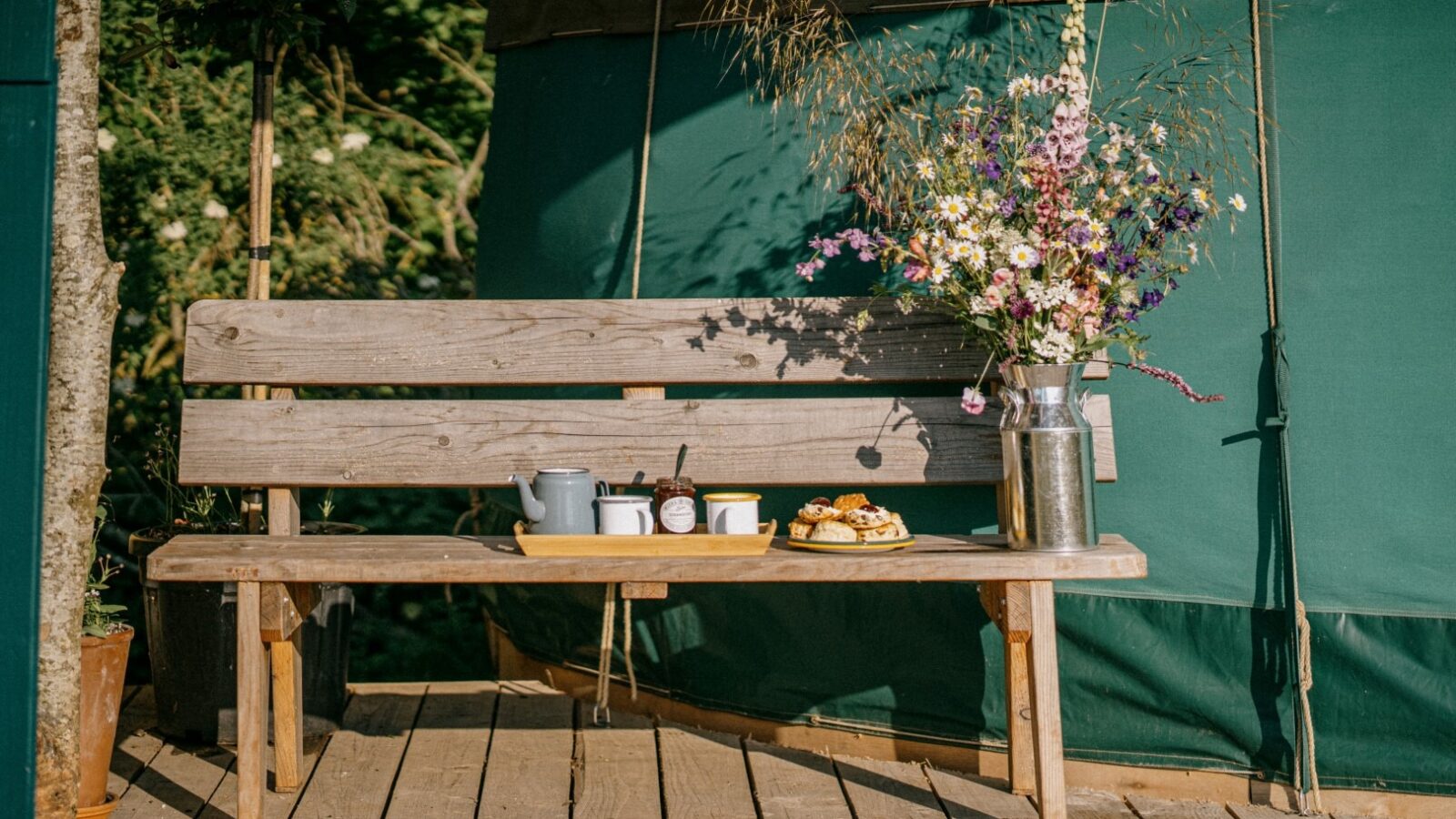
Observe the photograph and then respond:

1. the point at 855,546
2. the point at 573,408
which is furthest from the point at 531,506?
the point at 855,546

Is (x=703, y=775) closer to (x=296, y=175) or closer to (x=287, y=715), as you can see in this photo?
(x=287, y=715)

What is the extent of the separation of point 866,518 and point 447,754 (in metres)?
1.31

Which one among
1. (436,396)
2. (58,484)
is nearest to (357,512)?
(436,396)

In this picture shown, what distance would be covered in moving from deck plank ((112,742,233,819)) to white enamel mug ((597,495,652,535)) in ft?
3.67

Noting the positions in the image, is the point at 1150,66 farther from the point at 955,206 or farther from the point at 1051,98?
the point at 955,206

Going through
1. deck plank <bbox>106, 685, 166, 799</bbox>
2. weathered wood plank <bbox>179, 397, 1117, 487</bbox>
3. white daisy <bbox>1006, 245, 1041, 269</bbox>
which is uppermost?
white daisy <bbox>1006, 245, 1041, 269</bbox>

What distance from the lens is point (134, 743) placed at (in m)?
3.51

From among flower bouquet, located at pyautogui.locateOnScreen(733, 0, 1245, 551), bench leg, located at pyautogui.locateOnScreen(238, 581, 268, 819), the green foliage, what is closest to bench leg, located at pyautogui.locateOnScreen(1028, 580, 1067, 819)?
flower bouquet, located at pyautogui.locateOnScreen(733, 0, 1245, 551)

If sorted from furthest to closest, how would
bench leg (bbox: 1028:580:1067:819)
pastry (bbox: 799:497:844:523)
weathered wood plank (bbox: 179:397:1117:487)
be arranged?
weathered wood plank (bbox: 179:397:1117:487), pastry (bbox: 799:497:844:523), bench leg (bbox: 1028:580:1067:819)

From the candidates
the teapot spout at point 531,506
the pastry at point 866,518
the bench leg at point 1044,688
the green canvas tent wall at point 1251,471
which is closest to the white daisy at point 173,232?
the green canvas tent wall at point 1251,471

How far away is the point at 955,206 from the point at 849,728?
135 cm

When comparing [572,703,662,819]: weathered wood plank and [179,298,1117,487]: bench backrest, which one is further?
[179,298,1117,487]: bench backrest

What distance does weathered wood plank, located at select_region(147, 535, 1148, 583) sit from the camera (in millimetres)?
2621

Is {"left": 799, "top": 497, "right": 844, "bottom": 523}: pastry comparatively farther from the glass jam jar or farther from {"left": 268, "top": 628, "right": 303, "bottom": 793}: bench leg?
{"left": 268, "top": 628, "right": 303, "bottom": 793}: bench leg
